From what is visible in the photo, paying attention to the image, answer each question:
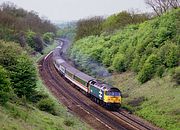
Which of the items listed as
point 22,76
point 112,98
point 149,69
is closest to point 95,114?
point 112,98

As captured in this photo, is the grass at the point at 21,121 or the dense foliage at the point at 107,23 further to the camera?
the dense foliage at the point at 107,23

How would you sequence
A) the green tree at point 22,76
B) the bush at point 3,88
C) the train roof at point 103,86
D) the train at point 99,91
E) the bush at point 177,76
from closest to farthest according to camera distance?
1. the bush at point 3,88
2. the green tree at point 22,76
3. the bush at point 177,76
4. the train at point 99,91
5. the train roof at point 103,86

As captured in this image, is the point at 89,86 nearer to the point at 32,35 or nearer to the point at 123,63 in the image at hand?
the point at 123,63

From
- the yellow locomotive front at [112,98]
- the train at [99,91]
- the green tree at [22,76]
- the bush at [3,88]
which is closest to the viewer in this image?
the bush at [3,88]

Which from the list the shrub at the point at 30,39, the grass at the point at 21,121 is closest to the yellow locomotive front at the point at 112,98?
the grass at the point at 21,121

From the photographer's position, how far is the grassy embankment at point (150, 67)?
3556 centimetres

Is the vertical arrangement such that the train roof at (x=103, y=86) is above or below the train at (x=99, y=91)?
above

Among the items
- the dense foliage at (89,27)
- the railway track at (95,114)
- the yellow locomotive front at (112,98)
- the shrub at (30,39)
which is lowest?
the railway track at (95,114)

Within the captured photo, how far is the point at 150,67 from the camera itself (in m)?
45.0

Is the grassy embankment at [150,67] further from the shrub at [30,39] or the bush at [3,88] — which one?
the shrub at [30,39]

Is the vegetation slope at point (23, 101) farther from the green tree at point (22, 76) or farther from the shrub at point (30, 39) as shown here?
the shrub at point (30, 39)

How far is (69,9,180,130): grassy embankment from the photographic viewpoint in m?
35.6

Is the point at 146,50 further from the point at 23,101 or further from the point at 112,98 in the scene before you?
the point at 23,101

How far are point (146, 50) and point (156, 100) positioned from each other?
1379 centimetres
